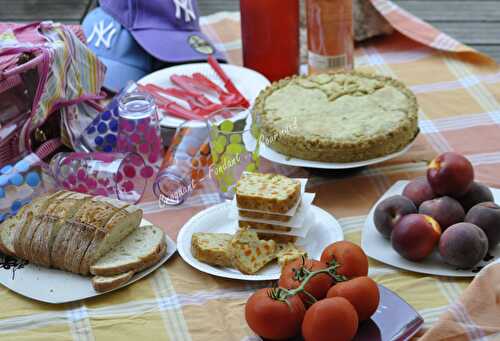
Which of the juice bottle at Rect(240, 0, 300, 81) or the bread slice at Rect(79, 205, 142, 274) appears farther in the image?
the juice bottle at Rect(240, 0, 300, 81)

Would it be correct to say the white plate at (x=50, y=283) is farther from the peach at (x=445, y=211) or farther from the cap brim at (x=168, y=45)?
the cap brim at (x=168, y=45)

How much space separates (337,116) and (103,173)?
1.50 ft

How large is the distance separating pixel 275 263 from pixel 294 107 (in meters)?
0.43

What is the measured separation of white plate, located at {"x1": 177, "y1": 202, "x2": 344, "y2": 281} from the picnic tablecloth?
23 mm

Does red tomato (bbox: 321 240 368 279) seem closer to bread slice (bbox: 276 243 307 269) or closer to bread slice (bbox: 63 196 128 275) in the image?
bread slice (bbox: 276 243 307 269)

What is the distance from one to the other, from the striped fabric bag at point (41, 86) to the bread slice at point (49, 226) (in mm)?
226

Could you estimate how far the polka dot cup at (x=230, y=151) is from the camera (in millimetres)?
1387

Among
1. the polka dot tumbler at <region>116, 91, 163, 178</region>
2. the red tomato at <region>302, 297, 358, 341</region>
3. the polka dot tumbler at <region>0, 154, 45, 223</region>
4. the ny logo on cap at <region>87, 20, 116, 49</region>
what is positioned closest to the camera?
the red tomato at <region>302, 297, 358, 341</region>

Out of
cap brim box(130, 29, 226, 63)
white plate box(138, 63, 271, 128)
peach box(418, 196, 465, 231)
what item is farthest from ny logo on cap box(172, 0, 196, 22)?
peach box(418, 196, 465, 231)

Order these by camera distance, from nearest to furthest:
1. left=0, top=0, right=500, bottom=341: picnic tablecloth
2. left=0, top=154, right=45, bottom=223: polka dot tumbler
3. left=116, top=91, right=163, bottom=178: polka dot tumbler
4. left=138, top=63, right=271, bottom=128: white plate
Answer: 1. left=0, top=0, right=500, bottom=341: picnic tablecloth
2. left=0, top=154, right=45, bottom=223: polka dot tumbler
3. left=116, top=91, right=163, bottom=178: polka dot tumbler
4. left=138, top=63, right=271, bottom=128: white plate

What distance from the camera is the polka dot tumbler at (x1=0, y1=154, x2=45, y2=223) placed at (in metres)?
1.37

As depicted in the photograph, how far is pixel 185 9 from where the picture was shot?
6.32 ft

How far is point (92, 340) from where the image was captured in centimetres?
112

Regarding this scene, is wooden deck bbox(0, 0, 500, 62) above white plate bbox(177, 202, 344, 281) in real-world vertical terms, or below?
below
